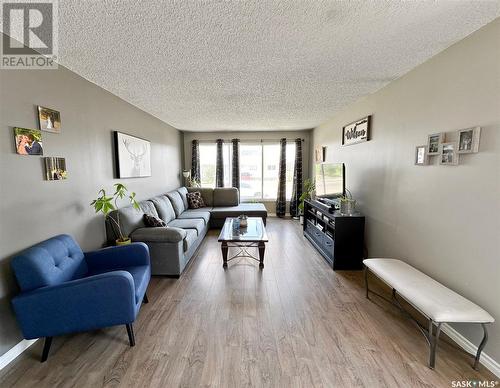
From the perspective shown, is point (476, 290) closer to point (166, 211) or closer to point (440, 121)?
point (440, 121)

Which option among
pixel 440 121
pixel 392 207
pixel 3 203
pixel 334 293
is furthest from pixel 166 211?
pixel 440 121

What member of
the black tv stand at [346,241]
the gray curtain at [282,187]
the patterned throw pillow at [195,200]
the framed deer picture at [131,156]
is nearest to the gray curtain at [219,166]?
the patterned throw pillow at [195,200]

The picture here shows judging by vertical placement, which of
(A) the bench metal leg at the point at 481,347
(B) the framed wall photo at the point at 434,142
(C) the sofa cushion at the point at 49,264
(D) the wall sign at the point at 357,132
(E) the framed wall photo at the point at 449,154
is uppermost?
(D) the wall sign at the point at 357,132

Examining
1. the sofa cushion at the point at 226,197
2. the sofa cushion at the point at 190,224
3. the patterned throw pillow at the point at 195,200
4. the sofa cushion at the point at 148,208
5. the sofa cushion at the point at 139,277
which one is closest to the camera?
the sofa cushion at the point at 139,277

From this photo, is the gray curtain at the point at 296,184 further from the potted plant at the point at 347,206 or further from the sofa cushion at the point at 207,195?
the potted plant at the point at 347,206

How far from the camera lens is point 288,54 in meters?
1.96

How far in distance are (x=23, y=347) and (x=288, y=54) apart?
3.18 metres

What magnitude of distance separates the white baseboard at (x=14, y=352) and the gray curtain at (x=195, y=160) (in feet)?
15.2

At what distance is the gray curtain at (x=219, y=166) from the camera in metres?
6.02

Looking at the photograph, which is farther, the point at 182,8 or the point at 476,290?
the point at 476,290

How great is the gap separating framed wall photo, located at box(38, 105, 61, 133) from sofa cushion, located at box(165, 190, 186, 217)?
2480mm

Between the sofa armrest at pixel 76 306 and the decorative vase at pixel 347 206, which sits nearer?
the sofa armrest at pixel 76 306

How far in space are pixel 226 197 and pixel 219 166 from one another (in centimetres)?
104

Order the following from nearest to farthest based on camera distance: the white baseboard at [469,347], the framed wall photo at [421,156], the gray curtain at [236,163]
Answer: the white baseboard at [469,347]
the framed wall photo at [421,156]
the gray curtain at [236,163]
